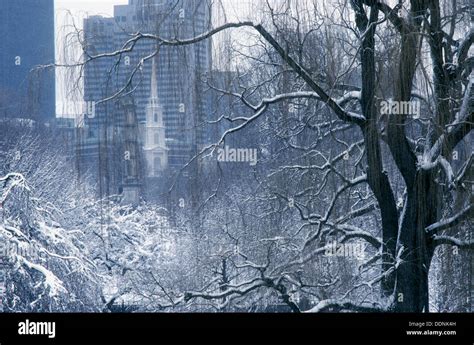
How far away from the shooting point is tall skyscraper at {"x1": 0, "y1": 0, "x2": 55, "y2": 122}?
4.86 metres

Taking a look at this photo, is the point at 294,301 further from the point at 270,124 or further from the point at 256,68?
the point at 256,68

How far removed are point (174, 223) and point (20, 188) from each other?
1236 mm

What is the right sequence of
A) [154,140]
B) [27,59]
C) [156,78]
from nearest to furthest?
[156,78], [154,140], [27,59]

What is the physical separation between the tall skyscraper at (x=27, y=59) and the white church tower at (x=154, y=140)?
0.57 metres

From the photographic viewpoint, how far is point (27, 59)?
16.9 feet

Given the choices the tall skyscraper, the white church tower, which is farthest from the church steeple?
the tall skyscraper

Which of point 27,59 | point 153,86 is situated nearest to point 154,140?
point 153,86

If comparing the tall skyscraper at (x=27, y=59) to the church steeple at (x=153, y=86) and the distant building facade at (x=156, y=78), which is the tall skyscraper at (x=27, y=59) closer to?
the distant building facade at (x=156, y=78)

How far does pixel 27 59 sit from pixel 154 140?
955 millimetres

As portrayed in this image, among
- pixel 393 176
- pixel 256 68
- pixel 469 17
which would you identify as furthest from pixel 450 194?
pixel 256 68

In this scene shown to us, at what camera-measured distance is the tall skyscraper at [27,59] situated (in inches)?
191

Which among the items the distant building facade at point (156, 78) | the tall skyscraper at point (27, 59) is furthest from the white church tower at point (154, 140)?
the tall skyscraper at point (27, 59)

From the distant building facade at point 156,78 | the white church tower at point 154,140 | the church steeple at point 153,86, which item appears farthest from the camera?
the white church tower at point 154,140

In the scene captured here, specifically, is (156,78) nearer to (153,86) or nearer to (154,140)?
(153,86)
